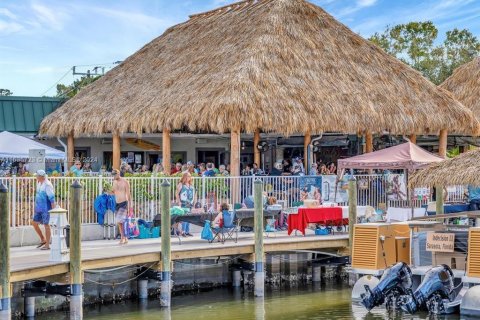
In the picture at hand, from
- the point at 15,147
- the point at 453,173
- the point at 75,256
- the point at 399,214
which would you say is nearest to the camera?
the point at 75,256

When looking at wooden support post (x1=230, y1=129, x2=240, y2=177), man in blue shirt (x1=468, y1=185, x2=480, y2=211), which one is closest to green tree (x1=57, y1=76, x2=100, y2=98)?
wooden support post (x1=230, y1=129, x2=240, y2=177)

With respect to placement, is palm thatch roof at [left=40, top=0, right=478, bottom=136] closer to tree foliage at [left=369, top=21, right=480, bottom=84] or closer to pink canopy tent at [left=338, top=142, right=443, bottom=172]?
pink canopy tent at [left=338, top=142, right=443, bottom=172]

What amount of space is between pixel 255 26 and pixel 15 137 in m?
8.59

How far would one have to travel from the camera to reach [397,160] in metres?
24.1

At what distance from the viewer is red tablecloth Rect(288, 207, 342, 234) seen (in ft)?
69.7

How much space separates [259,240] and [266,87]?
7.95 meters

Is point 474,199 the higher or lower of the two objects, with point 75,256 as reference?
higher

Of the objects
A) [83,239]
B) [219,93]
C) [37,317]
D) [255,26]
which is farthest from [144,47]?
[37,317]

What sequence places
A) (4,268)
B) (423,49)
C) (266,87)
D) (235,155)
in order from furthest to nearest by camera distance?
(423,49), (266,87), (235,155), (4,268)

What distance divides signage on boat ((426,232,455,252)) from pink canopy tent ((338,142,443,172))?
21.4 ft

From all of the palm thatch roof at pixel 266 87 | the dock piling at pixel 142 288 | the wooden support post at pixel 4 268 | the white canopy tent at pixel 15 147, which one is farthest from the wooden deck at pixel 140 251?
the white canopy tent at pixel 15 147

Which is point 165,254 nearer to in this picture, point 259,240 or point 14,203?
point 259,240

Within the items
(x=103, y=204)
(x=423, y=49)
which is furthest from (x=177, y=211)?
(x=423, y=49)

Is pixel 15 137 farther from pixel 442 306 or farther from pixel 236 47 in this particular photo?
pixel 442 306
